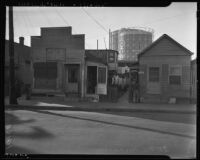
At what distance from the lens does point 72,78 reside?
20.0 metres

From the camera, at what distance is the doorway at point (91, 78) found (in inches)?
803

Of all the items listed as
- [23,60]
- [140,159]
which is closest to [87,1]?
[140,159]

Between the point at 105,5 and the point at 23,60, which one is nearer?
the point at 105,5

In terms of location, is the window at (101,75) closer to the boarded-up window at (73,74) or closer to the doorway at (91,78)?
the doorway at (91,78)

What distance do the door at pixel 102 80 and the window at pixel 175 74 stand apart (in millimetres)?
4947

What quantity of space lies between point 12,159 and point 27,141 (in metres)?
4.84

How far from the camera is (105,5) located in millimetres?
2117

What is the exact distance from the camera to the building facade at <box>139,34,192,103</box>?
59.1ft

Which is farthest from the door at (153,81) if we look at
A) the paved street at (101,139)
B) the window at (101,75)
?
the paved street at (101,139)

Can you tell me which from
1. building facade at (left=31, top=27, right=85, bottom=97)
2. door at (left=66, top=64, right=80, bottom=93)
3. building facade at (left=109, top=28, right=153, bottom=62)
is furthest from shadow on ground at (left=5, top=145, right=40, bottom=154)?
door at (left=66, top=64, right=80, bottom=93)

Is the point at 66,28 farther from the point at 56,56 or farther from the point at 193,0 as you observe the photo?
the point at 193,0

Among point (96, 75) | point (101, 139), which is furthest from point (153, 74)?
point (101, 139)

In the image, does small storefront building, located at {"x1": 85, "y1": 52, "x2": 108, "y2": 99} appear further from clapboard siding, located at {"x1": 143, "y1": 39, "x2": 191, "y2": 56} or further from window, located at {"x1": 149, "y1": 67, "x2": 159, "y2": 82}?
clapboard siding, located at {"x1": 143, "y1": 39, "x2": 191, "y2": 56}

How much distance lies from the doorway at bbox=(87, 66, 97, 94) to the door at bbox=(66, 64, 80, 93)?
985 millimetres
